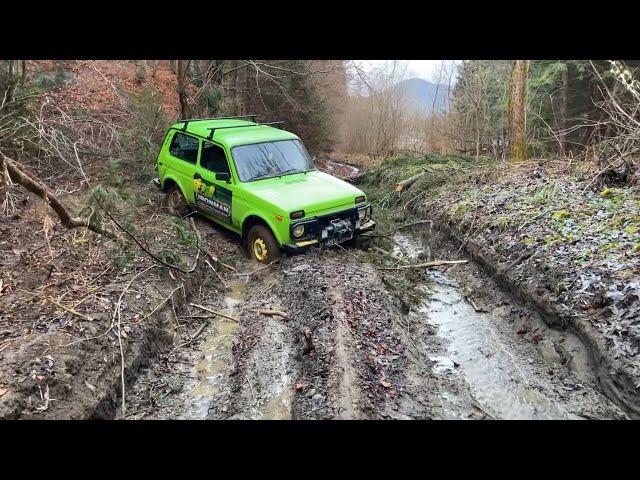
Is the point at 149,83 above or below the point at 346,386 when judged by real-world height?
above

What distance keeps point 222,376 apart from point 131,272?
2.39 metres

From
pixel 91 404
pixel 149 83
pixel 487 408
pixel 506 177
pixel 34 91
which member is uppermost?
pixel 149 83

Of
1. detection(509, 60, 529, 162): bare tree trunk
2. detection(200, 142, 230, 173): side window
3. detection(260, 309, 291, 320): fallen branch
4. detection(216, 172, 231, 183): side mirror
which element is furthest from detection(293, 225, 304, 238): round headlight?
detection(509, 60, 529, 162): bare tree trunk

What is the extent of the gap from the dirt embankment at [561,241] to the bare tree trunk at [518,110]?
1673 mm

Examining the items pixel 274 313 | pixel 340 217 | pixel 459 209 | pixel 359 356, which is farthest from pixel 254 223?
pixel 459 209

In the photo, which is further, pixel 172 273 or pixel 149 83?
pixel 149 83

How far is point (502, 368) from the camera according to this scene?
6.38 metres

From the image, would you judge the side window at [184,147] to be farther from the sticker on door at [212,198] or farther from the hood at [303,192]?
the hood at [303,192]

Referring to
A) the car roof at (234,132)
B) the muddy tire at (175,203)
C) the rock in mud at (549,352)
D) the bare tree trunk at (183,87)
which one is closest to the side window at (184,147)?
the car roof at (234,132)

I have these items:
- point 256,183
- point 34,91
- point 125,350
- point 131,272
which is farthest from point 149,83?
point 125,350

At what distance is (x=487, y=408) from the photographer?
5594 mm

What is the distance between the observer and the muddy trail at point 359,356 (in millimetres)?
5277

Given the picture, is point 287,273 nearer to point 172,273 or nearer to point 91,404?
point 172,273

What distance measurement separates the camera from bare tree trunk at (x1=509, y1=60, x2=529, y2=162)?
44.2ft
